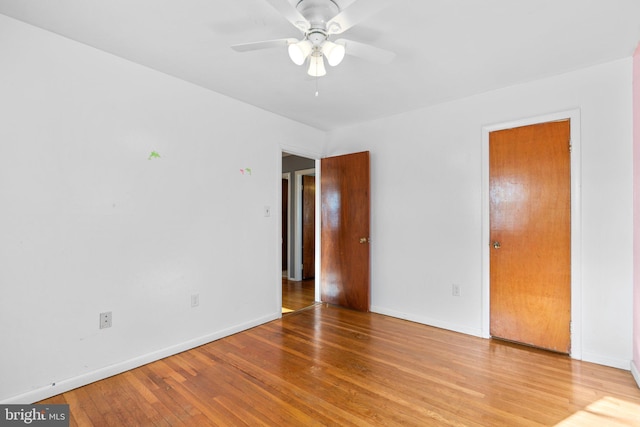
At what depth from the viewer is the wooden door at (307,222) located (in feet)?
18.6

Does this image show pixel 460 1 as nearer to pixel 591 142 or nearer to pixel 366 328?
pixel 591 142

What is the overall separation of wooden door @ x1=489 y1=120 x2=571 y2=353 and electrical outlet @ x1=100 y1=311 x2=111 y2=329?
3345mm

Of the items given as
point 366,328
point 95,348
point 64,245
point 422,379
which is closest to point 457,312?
point 366,328

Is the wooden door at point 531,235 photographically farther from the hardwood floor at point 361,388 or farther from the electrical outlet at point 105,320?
the electrical outlet at point 105,320

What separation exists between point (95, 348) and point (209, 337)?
0.93 metres

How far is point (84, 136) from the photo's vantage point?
2.21 metres

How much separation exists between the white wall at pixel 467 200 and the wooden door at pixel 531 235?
0.41 feet

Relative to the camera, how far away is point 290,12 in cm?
151

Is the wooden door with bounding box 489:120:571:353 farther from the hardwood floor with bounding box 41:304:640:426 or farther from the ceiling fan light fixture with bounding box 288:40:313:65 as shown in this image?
the ceiling fan light fixture with bounding box 288:40:313:65

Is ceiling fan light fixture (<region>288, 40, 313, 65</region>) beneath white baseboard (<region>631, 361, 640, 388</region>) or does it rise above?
above

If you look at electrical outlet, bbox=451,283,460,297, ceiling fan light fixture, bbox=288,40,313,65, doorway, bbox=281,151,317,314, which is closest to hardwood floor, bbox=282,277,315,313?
doorway, bbox=281,151,317,314

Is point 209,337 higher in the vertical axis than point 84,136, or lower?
lower

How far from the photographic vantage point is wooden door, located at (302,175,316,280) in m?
5.67

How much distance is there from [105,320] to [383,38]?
113 inches
